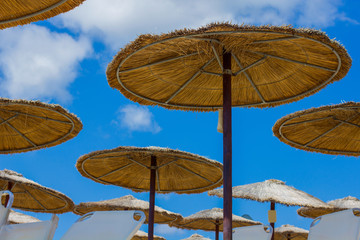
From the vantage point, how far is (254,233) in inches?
164

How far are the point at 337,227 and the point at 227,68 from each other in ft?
8.02

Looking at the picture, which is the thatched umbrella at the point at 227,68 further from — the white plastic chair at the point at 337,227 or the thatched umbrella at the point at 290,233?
the thatched umbrella at the point at 290,233

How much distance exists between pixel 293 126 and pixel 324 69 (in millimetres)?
2457

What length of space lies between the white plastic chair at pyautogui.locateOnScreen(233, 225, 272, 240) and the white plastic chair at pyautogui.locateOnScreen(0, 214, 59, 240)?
1.76 m

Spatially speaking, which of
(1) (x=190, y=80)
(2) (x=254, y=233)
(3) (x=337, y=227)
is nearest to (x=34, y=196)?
(1) (x=190, y=80)

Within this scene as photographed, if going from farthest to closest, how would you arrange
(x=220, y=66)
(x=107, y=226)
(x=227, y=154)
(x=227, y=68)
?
(x=220, y=66), (x=227, y=68), (x=227, y=154), (x=107, y=226)

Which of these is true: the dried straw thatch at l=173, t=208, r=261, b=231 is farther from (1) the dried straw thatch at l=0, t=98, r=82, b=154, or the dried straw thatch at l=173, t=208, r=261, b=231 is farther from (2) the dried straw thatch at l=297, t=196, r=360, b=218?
(1) the dried straw thatch at l=0, t=98, r=82, b=154

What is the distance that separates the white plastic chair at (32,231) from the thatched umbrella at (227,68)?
2.08 meters

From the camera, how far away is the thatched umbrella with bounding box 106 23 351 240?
4660 millimetres

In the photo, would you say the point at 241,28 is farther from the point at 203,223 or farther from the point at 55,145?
the point at 203,223

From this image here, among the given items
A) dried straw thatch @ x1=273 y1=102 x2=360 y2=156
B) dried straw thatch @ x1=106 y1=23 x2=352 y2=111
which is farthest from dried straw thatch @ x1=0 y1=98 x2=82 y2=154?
dried straw thatch @ x1=273 y1=102 x2=360 y2=156

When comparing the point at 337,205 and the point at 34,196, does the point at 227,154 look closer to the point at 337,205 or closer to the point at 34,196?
the point at 34,196

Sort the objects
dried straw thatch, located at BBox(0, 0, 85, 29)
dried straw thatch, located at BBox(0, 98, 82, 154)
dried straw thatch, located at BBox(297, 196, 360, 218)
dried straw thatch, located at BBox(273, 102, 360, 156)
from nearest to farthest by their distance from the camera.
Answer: dried straw thatch, located at BBox(0, 0, 85, 29) → dried straw thatch, located at BBox(0, 98, 82, 154) → dried straw thatch, located at BBox(273, 102, 360, 156) → dried straw thatch, located at BBox(297, 196, 360, 218)

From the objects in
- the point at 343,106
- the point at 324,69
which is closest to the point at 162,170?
the point at 343,106
